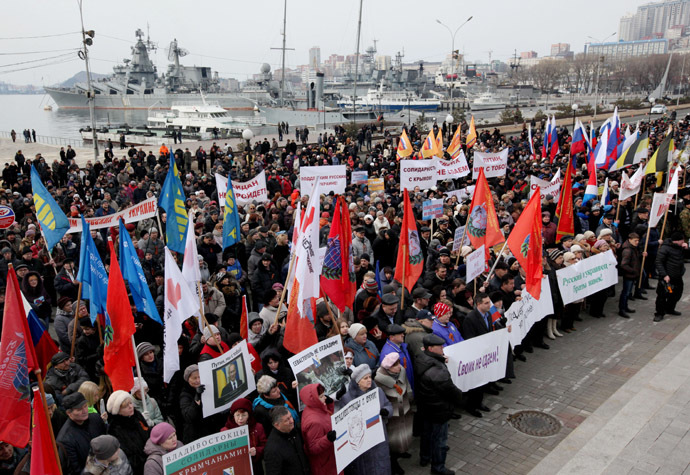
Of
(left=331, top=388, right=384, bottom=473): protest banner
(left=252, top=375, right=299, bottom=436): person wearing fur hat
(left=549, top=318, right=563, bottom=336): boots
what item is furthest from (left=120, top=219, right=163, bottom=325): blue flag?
(left=549, top=318, right=563, bottom=336): boots

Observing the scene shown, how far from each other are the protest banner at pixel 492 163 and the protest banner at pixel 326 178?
4369 millimetres

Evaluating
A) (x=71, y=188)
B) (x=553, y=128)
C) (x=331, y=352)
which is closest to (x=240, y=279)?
(x=331, y=352)

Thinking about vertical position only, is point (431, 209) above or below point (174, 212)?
below

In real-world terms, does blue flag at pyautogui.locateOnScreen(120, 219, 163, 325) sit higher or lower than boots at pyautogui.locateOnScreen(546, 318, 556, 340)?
higher

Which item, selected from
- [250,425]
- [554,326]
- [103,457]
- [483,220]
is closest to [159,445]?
[103,457]

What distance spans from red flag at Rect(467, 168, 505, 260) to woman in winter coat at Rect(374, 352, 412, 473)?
367cm

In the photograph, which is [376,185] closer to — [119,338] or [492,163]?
[492,163]

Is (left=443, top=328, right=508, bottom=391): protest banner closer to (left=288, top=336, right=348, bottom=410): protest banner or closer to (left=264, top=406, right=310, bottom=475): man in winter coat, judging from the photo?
(left=288, top=336, right=348, bottom=410): protest banner

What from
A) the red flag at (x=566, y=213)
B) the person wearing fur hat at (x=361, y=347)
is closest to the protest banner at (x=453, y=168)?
the red flag at (x=566, y=213)

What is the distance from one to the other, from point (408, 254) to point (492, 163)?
9673mm

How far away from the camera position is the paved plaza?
19.4ft

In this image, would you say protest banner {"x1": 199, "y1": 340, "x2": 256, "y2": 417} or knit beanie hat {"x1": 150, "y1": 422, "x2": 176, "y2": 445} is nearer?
knit beanie hat {"x1": 150, "y1": 422, "x2": 176, "y2": 445}

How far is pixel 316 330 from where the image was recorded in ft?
Answer: 23.1

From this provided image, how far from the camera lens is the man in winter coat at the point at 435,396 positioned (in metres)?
5.67
